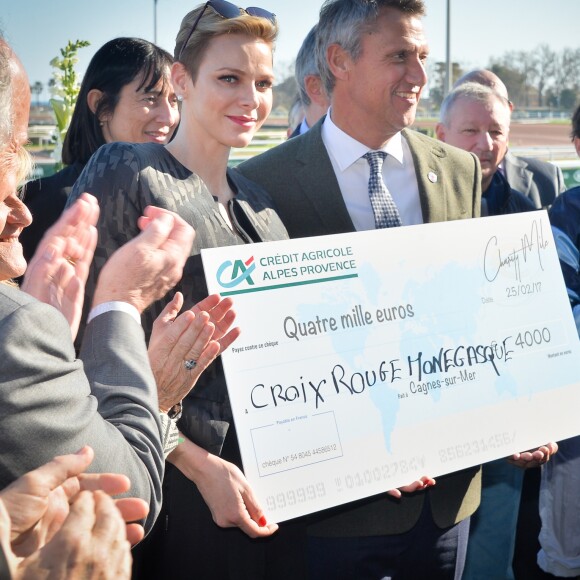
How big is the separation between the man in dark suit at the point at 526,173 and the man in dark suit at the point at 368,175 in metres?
1.89

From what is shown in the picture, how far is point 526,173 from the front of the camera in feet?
16.2

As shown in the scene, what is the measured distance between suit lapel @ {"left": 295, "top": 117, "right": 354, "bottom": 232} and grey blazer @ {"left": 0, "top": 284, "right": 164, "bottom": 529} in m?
1.18

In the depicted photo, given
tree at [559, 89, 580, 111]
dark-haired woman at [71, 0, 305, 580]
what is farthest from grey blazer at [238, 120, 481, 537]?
tree at [559, 89, 580, 111]

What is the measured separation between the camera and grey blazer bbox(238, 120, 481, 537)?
2439mm

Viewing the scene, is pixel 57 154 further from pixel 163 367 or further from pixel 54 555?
pixel 54 555

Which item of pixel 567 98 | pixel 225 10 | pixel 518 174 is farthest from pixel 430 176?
pixel 567 98

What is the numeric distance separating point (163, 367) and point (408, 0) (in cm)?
174

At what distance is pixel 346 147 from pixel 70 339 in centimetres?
165

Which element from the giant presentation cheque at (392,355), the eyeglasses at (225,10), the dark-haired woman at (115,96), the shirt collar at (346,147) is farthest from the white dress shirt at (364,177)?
the dark-haired woman at (115,96)

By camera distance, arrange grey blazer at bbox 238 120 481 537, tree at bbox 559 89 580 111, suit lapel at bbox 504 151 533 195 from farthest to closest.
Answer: tree at bbox 559 89 580 111 < suit lapel at bbox 504 151 533 195 < grey blazer at bbox 238 120 481 537

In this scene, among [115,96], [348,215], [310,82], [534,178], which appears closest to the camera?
[348,215]

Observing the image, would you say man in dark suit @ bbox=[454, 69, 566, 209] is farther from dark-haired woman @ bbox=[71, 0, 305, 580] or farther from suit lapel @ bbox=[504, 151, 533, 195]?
dark-haired woman @ bbox=[71, 0, 305, 580]

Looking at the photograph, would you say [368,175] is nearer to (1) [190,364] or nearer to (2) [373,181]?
(2) [373,181]

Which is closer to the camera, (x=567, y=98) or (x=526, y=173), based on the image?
(x=526, y=173)
